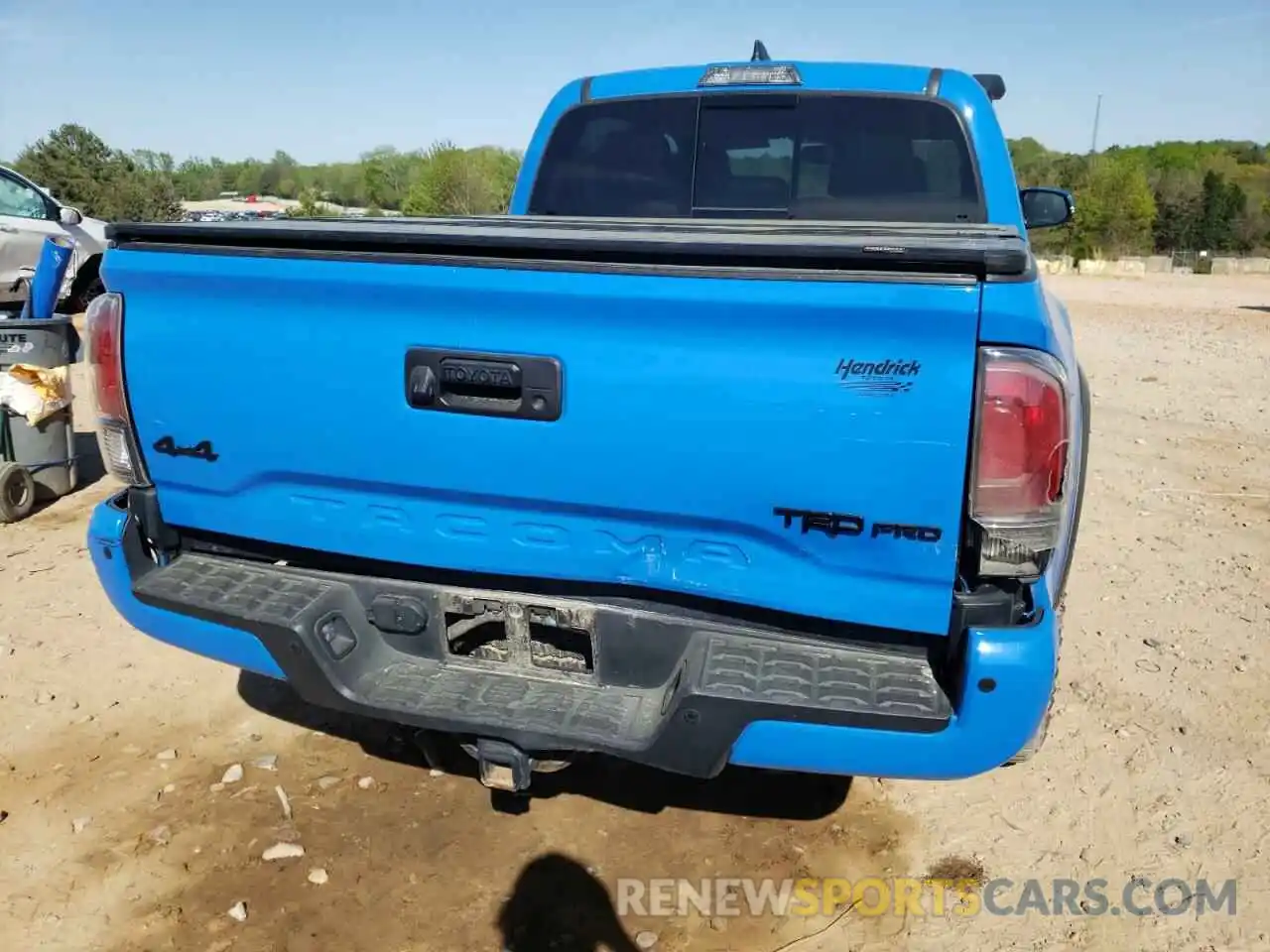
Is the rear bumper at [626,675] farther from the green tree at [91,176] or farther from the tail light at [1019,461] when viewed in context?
the green tree at [91,176]

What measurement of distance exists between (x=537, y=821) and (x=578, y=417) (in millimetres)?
1507

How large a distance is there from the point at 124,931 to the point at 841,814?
6.76 feet

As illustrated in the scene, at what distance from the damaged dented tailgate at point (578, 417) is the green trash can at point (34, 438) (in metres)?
3.79

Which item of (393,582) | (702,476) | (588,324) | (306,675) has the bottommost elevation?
(306,675)

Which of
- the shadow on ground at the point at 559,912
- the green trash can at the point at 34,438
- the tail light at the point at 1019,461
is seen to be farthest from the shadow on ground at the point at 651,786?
the green trash can at the point at 34,438

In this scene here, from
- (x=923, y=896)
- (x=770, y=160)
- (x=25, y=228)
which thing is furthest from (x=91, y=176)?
(x=923, y=896)

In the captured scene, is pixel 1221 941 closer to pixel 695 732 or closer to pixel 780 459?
pixel 695 732

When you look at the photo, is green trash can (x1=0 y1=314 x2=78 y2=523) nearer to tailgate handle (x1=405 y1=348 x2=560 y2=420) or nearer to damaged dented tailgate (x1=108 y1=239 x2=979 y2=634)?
damaged dented tailgate (x1=108 y1=239 x2=979 y2=634)

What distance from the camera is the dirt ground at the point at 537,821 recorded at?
8.66 feet

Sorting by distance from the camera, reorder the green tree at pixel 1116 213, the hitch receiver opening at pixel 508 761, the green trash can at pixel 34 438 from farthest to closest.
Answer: the green tree at pixel 1116 213 < the green trash can at pixel 34 438 < the hitch receiver opening at pixel 508 761

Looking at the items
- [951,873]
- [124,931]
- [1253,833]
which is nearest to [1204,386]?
[1253,833]

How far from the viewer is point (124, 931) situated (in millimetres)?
2588

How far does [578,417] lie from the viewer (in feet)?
7.18

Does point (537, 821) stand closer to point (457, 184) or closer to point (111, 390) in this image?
point (111, 390)
